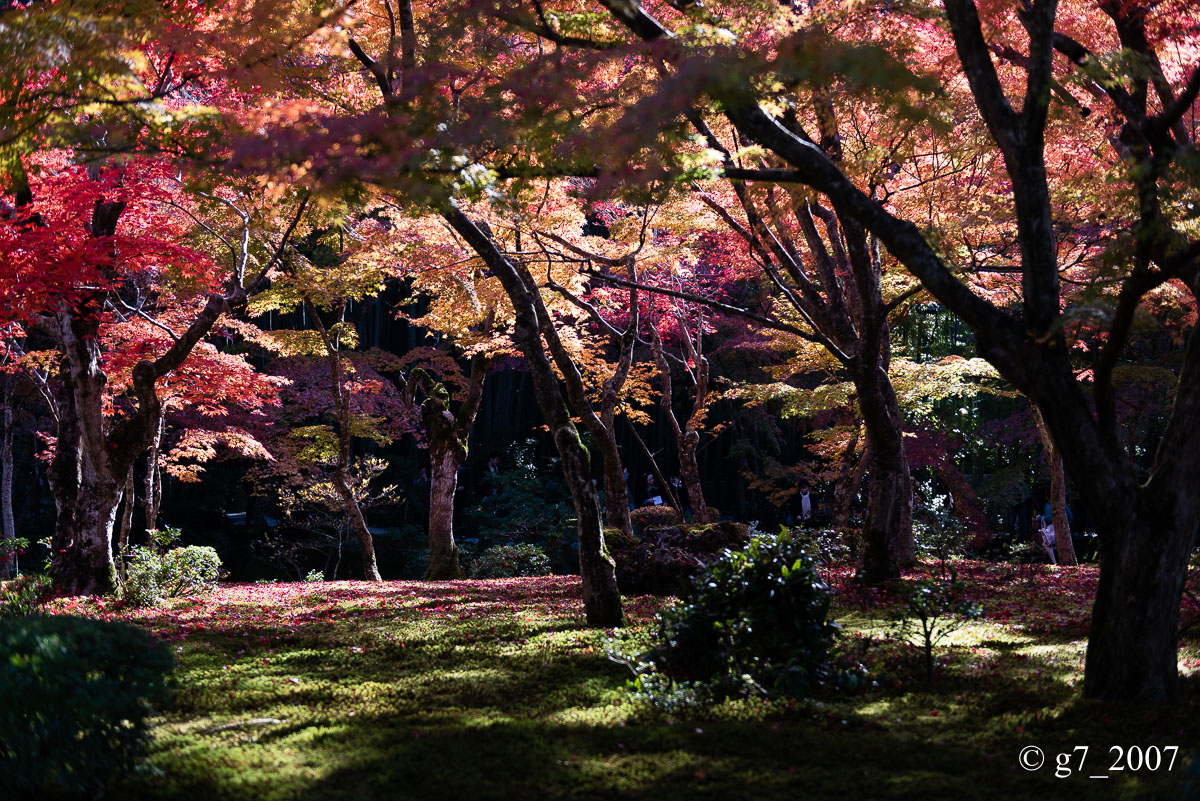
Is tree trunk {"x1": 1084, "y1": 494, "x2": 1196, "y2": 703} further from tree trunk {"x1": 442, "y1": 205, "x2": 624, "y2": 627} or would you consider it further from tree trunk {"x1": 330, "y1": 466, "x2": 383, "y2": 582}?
tree trunk {"x1": 330, "y1": 466, "x2": 383, "y2": 582}

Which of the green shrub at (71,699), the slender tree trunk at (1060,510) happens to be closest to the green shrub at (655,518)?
the slender tree trunk at (1060,510)

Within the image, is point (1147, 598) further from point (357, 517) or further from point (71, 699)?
point (357, 517)

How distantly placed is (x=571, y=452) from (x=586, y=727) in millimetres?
3174

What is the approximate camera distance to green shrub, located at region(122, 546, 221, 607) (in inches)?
376

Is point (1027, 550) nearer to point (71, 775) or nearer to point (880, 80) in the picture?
point (880, 80)

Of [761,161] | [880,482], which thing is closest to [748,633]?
[761,161]

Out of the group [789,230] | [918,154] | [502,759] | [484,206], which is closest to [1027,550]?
[789,230]

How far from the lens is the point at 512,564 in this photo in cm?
1659

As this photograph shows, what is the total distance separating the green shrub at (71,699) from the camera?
310 cm

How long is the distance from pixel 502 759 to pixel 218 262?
35.4 ft

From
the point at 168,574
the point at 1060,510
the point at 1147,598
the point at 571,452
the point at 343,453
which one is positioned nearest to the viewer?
the point at 1147,598

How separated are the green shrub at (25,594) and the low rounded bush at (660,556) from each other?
592 cm

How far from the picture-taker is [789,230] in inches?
480

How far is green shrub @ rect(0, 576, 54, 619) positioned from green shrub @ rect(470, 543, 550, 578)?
810 centimetres
